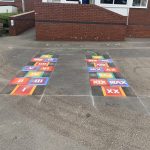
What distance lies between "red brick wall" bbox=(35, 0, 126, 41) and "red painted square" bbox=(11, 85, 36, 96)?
817 cm

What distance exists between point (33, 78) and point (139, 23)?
11355 mm

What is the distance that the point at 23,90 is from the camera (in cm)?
686

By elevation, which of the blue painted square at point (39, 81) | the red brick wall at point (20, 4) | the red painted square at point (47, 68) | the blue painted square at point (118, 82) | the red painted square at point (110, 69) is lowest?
the blue painted square at point (39, 81)

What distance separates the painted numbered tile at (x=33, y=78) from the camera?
6828 millimetres

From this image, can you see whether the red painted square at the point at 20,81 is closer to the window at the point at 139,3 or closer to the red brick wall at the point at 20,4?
the window at the point at 139,3

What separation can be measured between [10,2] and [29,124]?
20700 mm

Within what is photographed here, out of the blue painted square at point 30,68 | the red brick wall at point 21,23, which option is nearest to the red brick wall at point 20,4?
the red brick wall at point 21,23

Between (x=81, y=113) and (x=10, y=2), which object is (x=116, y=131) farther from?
(x=10, y=2)

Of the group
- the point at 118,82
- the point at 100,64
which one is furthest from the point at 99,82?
the point at 100,64

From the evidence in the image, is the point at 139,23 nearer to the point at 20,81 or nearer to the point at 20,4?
the point at 20,81

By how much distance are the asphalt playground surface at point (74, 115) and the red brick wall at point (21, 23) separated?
7.15 m

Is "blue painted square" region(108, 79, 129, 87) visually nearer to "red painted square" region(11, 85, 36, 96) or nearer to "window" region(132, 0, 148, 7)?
"red painted square" region(11, 85, 36, 96)

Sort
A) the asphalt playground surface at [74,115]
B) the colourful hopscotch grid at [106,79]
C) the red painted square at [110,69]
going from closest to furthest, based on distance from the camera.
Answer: the asphalt playground surface at [74,115]
the colourful hopscotch grid at [106,79]
the red painted square at [110,69]

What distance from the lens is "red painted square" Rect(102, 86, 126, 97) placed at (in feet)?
21.8
